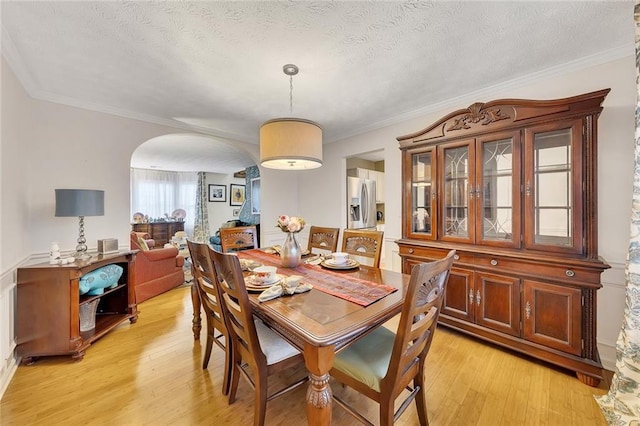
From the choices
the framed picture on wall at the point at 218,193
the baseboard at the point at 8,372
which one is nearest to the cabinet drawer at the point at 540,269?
the baseboard at the point at 8,372

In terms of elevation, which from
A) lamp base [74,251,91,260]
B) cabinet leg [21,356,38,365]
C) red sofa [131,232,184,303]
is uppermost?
lamp base [74,251,91,260]

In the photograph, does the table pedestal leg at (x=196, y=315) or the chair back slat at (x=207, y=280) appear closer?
the chair back slat at (x=207, y=280)

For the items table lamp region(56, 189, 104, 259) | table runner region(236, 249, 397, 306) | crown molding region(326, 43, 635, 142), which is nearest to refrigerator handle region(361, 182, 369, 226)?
crown molding region(326, 43, 635, 142)

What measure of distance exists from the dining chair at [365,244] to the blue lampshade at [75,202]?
2.39 metres

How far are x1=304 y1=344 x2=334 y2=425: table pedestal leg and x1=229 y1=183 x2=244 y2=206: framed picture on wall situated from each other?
8.28 metres

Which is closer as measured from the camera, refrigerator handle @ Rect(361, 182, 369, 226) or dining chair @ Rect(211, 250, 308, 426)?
dining chair @ Rect(211, 250, 308, 426)

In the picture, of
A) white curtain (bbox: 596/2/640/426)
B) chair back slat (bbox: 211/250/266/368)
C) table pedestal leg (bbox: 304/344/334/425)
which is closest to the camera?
table pedestal leg (bbox: 304/344/334/425)

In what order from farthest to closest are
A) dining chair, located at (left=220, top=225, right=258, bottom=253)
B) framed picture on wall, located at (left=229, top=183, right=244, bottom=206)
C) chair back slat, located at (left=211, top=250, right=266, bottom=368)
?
framed picture on wall, located at (left=229, top=183, right=244, bottom=206) < dining chair, located at (left=220, top=225, right=258, bottom=253) < chair back slat, located at (left=211, top=250, right=266, bottom=368)

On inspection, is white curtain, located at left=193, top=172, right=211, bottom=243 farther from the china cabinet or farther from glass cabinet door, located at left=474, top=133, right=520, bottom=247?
glass cabinet door, located at left=474, top=133, right=520, bottom=247

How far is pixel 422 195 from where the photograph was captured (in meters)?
2.67

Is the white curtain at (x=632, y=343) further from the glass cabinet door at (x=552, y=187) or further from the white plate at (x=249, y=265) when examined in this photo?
the white plate at (x=249, y=265)

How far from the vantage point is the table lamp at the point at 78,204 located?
7.22 ft

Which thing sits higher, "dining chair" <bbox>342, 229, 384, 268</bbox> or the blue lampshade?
the blue lampshade

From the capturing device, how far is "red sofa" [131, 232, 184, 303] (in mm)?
3244
